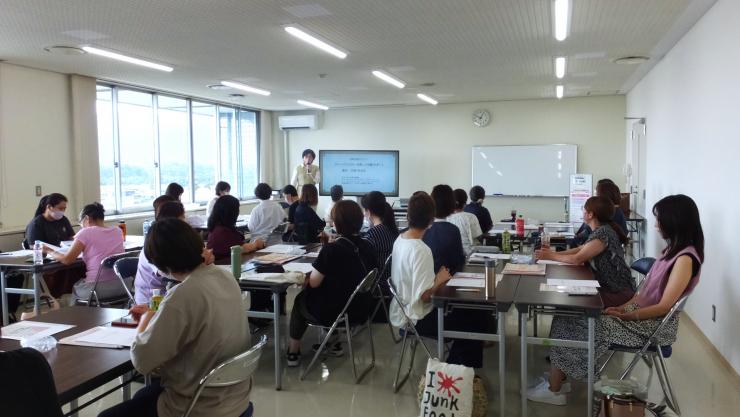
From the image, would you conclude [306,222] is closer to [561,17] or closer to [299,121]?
[561,17]

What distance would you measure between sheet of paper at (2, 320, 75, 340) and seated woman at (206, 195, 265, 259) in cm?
192

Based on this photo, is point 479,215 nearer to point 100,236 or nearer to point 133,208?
point 100,236

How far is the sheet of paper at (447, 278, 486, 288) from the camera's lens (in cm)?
326

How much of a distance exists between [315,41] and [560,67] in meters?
3.49

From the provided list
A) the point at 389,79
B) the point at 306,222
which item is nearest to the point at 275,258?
the point at 306,222

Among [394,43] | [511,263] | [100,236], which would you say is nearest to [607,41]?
[394,43]

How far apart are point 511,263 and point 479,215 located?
2.08m

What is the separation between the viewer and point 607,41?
5695mm

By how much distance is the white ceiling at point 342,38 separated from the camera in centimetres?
440

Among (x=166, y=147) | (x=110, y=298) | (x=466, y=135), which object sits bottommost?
(x=110, y=298)

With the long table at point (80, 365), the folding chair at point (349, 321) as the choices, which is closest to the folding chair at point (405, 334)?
the folding chair at point (349, 321)

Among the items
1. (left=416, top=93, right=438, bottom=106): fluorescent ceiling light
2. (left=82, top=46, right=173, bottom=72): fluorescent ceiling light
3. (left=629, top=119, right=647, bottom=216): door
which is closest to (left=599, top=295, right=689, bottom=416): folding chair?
(left=629, top=119, right=647, bottom=216): door

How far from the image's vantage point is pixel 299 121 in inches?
456

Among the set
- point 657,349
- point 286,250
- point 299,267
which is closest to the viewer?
point 657,349
